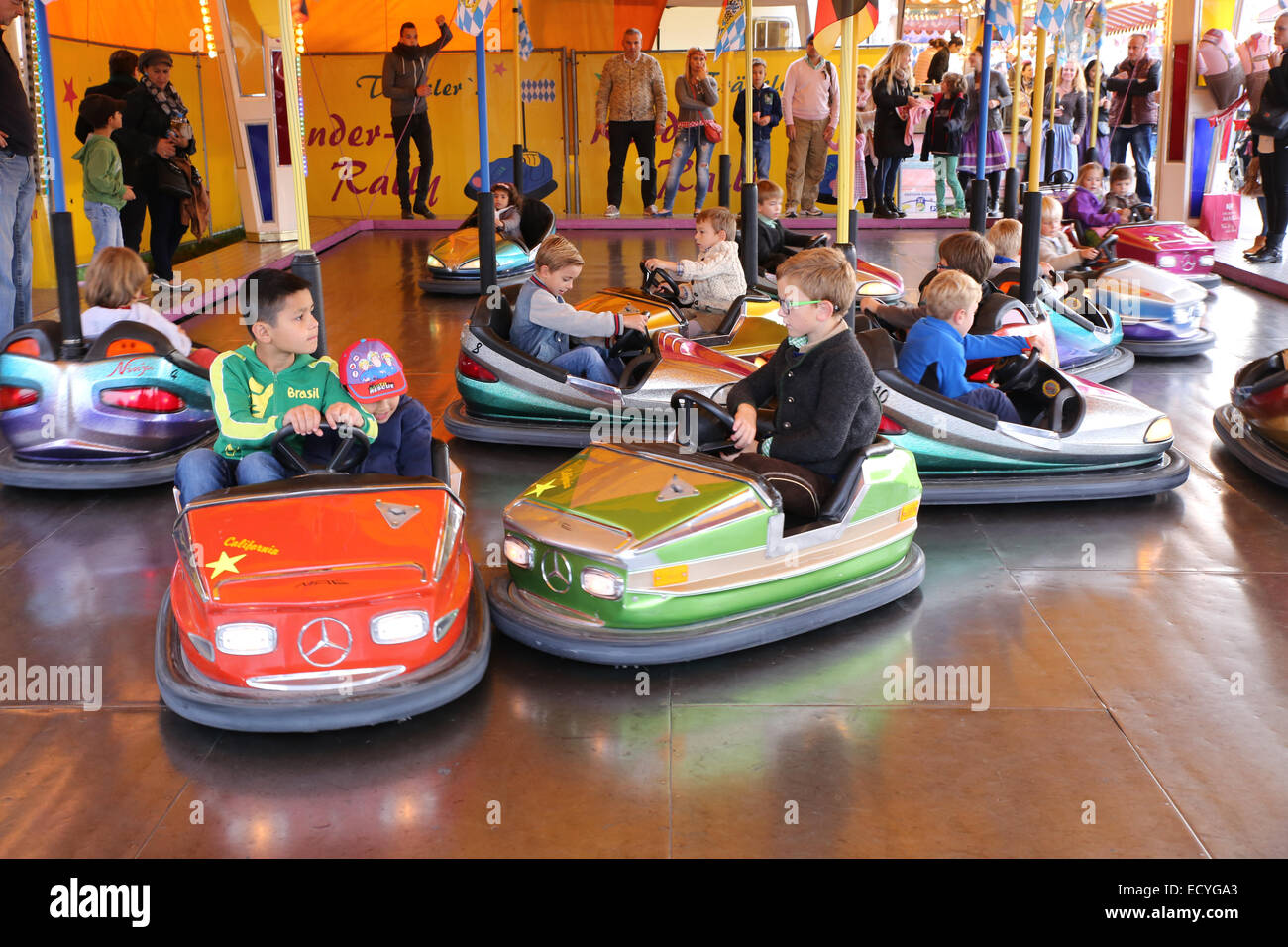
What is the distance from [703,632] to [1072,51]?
615 centimetres

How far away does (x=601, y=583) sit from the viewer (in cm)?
257

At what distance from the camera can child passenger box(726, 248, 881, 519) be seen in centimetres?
286

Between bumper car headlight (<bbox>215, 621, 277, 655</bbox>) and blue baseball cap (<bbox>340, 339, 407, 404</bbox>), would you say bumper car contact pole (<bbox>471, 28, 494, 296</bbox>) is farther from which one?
bumper car headlight (<bbox>215, 621, 277, 655</bbox>)

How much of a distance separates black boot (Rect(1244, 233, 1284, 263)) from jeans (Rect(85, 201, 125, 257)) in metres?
6.97

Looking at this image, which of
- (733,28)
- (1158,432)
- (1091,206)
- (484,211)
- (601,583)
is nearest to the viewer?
(601,583)

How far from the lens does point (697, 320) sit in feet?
16.8

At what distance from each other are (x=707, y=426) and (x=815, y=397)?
→ 0.37 meters

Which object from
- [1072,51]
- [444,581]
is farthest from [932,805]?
[1072,51]

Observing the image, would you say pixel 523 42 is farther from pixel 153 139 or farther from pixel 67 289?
pixel 67 289

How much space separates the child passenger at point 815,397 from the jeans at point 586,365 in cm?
144

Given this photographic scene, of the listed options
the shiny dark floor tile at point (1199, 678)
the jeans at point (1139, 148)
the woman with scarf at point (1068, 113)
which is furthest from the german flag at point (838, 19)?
the woman with scarf at point (1068, 113)

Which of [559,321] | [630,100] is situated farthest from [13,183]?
[630,100]

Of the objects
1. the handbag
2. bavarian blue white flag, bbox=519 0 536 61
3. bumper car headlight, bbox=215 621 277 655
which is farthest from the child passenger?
bavarian blue white flag, bbox=519 0 536 61

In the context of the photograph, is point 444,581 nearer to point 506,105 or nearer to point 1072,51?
point 1072,51
